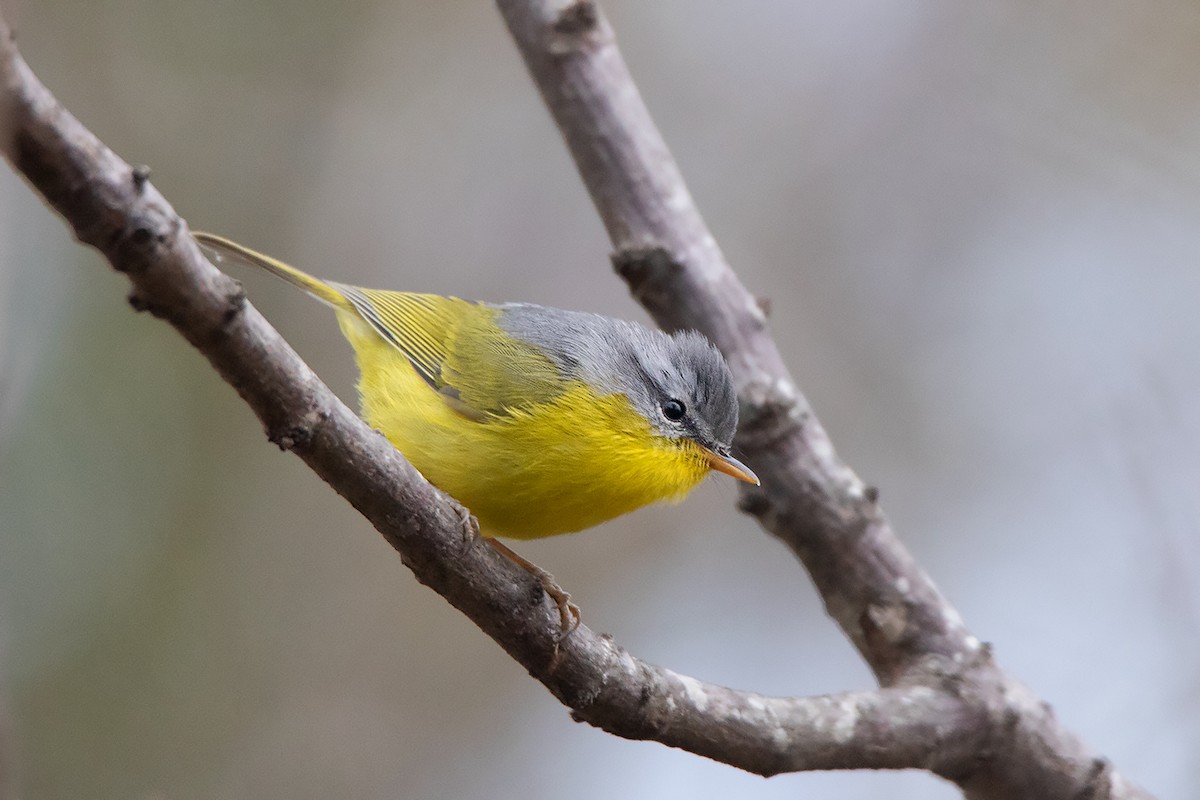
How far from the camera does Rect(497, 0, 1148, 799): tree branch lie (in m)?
3.60

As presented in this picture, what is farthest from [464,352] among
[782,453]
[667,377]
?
[782,453]

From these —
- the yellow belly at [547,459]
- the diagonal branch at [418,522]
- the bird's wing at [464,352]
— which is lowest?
the diagonal branch at [418,522]

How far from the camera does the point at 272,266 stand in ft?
12.7

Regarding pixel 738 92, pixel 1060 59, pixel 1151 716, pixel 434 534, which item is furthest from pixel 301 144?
pixel 1151 716

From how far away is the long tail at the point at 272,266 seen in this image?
3.62m

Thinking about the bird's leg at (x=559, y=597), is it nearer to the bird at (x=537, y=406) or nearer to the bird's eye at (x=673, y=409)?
the bird at (x=537, y=406)

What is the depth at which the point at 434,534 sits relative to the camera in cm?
250

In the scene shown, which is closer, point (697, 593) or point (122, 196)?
point (122, 196)

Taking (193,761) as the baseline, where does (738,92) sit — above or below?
above

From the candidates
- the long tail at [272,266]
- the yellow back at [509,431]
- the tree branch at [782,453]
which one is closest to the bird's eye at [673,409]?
the yellow back at [509,431]

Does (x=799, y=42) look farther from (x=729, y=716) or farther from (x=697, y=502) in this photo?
(x=729, y=716)

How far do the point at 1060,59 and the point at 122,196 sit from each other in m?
6.85

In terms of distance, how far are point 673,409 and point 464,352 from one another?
2.61 ft

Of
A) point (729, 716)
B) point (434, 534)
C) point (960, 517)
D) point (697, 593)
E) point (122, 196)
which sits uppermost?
point (960, 517)
